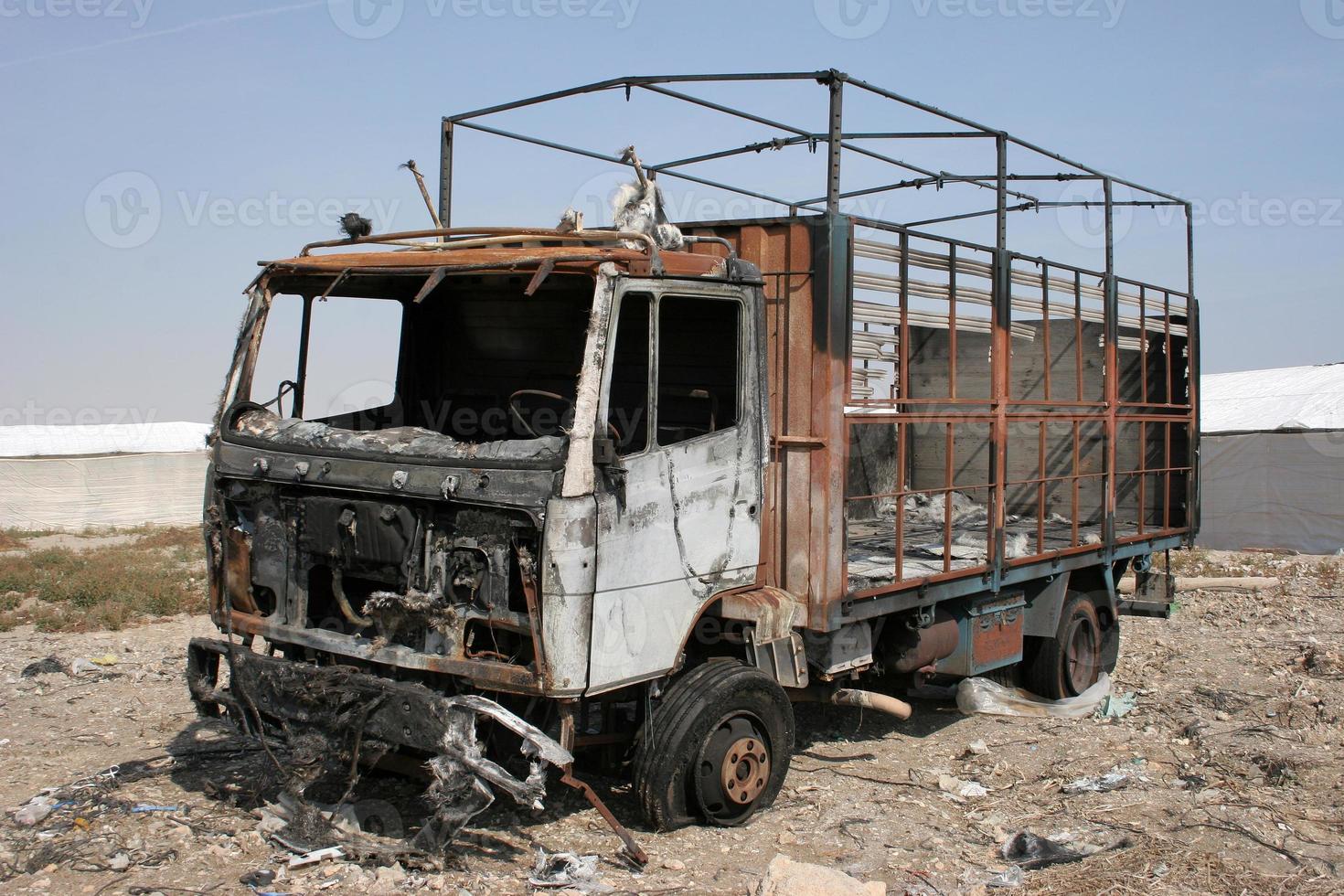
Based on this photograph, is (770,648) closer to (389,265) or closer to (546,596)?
(546,596)

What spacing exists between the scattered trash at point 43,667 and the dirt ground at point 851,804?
46 mm

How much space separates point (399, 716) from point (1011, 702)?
4673mm

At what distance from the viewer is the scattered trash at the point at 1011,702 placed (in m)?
7.60

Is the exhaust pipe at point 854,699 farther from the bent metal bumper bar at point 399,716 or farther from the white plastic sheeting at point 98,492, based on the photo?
the white plastic sheeting at point 98,492

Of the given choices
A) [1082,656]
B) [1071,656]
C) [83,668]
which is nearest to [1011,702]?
[1071,656]

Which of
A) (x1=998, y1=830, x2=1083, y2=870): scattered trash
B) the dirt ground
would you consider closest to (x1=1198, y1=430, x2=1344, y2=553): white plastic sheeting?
the dirt ground

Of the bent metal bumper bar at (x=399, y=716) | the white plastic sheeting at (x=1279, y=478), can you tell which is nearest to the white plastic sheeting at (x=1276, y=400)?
the white plastic sheeting at (x=1279, y=478)

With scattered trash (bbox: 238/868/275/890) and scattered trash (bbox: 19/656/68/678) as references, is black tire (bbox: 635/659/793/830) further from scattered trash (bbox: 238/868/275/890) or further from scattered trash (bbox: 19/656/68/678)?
scattered trash (bbox: 19/656/68/678)

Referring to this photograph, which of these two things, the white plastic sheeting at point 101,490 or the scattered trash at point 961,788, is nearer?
the scattered trash at point 961,788

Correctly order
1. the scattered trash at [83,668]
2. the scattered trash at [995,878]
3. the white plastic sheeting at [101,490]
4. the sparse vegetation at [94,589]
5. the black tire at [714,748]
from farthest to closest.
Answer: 1. the white plastic sheeting at [101,490]
2. the sparse vegetation at [94,589]
3. the scattered trash at [83,668]
4. the black tire at [714,748]
5. the scattered trash at [995,878]

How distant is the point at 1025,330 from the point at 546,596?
16.5ft

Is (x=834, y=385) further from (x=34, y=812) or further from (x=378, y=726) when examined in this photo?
(x=34, y=812)

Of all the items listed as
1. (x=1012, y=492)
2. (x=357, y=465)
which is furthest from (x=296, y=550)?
(x=1012, y=492)

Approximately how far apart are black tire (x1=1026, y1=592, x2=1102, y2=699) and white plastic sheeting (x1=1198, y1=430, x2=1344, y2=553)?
14.3 m
